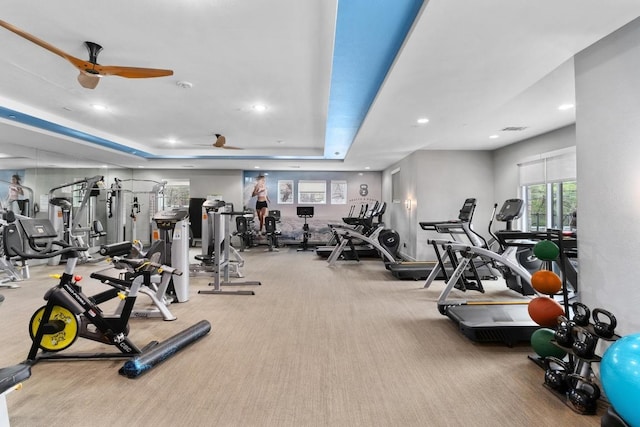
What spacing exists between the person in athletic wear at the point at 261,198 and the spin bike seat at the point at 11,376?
9840 mm

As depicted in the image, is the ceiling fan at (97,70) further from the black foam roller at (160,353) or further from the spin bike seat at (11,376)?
the spin bike seat at (11,376)

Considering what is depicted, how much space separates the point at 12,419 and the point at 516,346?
3722 millimetres

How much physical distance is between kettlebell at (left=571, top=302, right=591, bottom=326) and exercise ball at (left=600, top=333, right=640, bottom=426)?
24.5 inches

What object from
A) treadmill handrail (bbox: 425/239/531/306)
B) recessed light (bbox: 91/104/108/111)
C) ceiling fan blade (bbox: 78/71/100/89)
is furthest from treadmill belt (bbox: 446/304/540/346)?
recessed light (bbox: 91/104/108/111)

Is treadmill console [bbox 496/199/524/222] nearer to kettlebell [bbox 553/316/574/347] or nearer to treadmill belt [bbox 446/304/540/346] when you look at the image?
treadmill belt [bbox 446/304/540/346]

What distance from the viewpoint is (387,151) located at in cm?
767

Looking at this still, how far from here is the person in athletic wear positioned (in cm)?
1130

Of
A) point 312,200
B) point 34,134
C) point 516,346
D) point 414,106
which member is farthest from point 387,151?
point 34,134

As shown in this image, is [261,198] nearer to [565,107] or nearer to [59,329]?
[565,107]

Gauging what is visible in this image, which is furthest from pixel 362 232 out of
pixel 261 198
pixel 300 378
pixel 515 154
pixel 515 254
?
pixel 300 378

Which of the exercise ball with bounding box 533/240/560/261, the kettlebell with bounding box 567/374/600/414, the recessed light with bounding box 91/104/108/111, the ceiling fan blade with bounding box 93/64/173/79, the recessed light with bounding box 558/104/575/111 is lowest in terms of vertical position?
the kettlebell with bounding box 567/374/600/414

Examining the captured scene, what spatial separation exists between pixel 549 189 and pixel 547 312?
4697mm

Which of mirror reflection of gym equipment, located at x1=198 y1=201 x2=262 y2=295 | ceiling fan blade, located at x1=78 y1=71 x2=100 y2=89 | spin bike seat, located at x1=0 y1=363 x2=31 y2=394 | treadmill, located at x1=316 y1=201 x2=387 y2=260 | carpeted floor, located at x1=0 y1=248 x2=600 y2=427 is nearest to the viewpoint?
spin bike seat, located at x1=0 y1=363 x2=31 y2=394

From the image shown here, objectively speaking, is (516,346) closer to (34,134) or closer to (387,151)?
(387,151)
